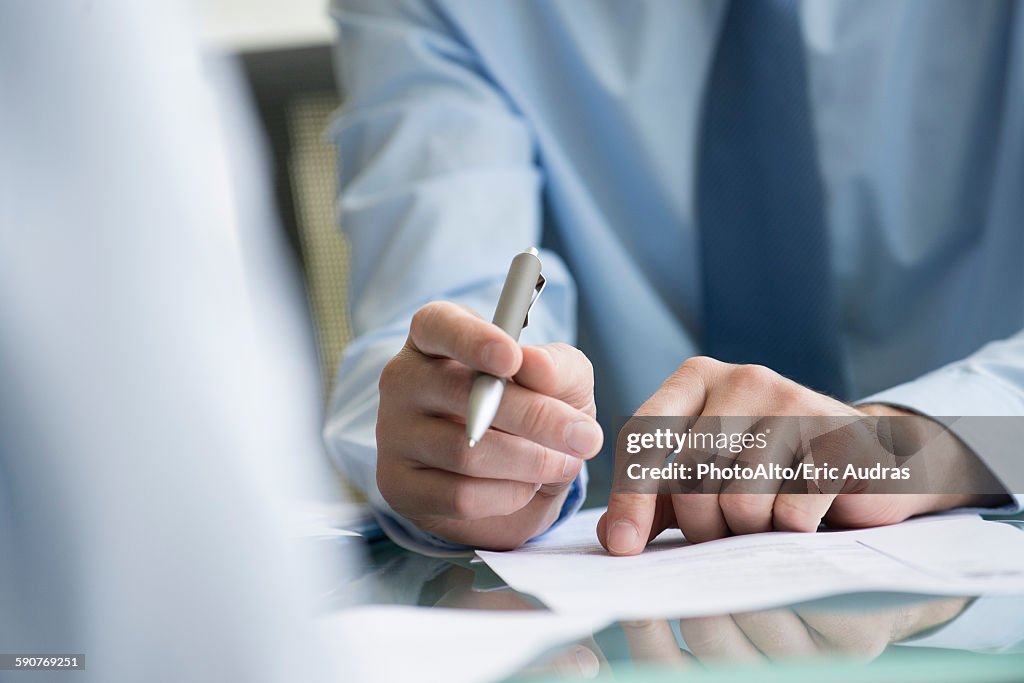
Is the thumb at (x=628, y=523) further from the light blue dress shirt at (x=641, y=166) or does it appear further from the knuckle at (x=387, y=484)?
the light blue dress shirt at (x=641, y=166)

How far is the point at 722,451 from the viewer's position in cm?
39

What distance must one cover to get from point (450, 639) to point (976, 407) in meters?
0.35

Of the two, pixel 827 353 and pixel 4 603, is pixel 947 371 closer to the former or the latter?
pixel 827 353

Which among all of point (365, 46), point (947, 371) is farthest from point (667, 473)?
point (365, 46)

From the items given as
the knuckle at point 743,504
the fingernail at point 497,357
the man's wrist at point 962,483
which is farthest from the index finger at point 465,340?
the man's wrist at point 962,483

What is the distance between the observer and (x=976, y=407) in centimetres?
48

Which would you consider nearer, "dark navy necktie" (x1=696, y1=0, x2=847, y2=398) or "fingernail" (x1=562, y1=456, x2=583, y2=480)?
"fingernail" (x1=562, y1=456, x2=583, y2=480)

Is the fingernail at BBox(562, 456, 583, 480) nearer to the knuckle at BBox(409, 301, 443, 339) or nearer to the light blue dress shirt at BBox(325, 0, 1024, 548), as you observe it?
the knuckle at BBox(409, 301, 443, 339)

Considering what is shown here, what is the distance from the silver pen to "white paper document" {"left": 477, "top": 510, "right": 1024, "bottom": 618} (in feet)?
0.20

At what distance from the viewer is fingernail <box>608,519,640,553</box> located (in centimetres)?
37

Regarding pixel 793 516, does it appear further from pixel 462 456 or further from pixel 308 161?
pixel 308 161

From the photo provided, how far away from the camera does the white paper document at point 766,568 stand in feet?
0.93

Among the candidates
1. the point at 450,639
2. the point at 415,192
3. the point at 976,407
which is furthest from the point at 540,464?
the point at 415,192

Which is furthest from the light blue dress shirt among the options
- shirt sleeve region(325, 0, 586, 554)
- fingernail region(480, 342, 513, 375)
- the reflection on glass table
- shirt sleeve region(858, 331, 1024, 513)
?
the reflection on glass table
